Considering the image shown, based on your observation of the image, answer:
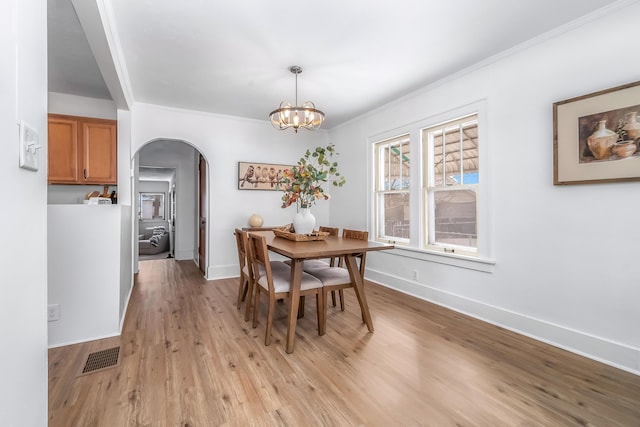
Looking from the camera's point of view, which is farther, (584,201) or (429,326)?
(429,326)

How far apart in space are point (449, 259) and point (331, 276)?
1.47 metres

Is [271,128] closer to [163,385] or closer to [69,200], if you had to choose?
[69,200]

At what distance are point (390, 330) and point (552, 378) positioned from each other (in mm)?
1184

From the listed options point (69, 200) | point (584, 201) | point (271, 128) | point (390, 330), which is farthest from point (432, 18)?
point (69, 200)

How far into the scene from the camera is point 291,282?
8.17 feet

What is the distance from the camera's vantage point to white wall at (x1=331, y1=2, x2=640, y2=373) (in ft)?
7.14

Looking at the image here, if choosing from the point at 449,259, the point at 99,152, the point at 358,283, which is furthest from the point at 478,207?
the point at 99,152

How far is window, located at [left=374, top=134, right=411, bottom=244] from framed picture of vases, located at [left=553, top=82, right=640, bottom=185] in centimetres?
173

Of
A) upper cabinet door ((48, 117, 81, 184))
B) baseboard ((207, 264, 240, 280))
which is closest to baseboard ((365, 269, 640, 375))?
baseboard ((207, 264, 240, 280))

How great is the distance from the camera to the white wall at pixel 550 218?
2176 millimetres

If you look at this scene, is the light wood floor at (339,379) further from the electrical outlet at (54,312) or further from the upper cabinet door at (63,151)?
the upper cabinet door at (63,151)

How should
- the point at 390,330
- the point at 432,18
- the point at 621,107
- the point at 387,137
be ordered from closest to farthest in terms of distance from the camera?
1. the point at 621,107
2. the point at 432,18
3. the point at 390,330
4. the point at 387,137

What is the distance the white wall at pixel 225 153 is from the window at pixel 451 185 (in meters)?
2.48

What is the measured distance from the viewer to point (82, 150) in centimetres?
365
